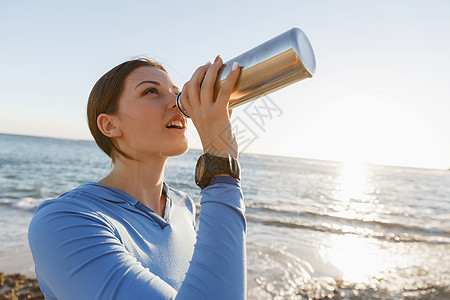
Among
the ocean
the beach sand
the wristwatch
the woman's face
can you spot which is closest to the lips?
the woman's face

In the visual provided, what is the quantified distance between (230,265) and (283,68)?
0.69 metres

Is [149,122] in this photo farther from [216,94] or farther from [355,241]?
[355,241]

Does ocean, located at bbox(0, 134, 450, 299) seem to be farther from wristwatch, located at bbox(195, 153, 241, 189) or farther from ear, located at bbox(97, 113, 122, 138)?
wristwatch, located at bbox(195, 153, 241, 189)

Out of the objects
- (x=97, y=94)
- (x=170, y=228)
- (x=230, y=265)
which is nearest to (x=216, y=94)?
(x=230, y=265)

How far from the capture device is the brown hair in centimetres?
156

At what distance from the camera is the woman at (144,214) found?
2.88 ft

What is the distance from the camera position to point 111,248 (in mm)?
961

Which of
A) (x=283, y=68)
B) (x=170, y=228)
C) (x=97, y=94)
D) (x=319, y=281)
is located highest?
(x=283, y=68)

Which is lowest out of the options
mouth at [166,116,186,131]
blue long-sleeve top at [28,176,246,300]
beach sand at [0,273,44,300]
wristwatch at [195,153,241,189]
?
beach sand at [0,273,44,300]

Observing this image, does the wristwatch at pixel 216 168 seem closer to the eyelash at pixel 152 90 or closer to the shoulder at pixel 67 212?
the shoulder at pixel 67 212

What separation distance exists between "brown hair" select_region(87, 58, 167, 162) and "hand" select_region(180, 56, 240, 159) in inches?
23.1

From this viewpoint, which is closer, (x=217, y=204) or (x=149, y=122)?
(x=217, y=204)

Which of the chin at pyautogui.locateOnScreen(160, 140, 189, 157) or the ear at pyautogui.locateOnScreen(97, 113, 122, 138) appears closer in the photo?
the chin at pyautogui.locateOnScreen(160, 140, 189, 157)

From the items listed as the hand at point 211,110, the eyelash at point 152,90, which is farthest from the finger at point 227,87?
the eyelash at point 152,90
